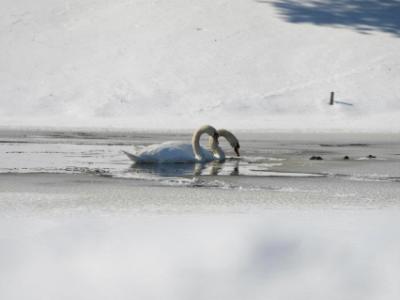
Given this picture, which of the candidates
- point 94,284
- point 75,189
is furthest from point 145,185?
point 94,284

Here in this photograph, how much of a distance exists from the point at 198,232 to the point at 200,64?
144 feet

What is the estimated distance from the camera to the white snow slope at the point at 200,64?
48.1 m

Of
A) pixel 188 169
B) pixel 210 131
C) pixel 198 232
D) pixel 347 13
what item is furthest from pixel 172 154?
pixel 347 13

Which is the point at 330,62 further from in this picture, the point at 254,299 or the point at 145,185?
the point at 254,299

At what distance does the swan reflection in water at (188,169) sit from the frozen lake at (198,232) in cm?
4

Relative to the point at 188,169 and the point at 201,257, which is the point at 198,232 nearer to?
the point at 201,257

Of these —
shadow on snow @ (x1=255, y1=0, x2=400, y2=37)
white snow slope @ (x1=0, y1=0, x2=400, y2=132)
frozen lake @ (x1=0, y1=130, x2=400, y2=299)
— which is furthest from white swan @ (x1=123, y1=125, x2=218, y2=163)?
shadow on snow @ (x1=255, y1=0, x2=400, y2=37)

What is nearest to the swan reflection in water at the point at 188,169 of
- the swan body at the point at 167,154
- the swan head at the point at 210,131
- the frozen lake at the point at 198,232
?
the frozen lake at the point at 198,232

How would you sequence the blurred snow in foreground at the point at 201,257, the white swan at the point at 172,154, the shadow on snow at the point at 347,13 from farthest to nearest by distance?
the shadow on snow at the point at 347,13 < the white swan at the point at 172,154 < the blurred snow in foreground at the point at 201,257

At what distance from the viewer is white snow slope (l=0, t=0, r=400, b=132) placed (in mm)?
48094

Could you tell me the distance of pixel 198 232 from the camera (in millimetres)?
10625

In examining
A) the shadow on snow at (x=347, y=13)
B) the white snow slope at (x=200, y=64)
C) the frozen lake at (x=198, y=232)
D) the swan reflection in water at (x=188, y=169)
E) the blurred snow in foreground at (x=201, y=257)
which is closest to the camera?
the blurred snow in foreground at (x=201, y=257)

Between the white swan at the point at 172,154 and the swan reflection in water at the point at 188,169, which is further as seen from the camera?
the white swan at the point at 172,154

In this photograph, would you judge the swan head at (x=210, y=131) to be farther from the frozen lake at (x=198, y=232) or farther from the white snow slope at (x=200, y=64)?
the white snow slope at (x=200, y=64)
